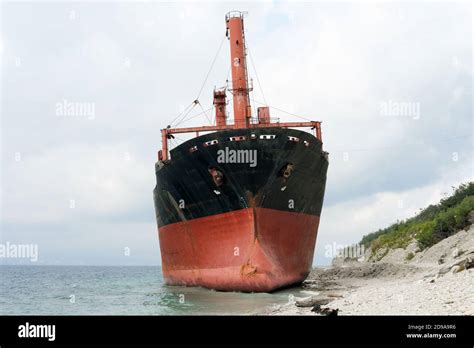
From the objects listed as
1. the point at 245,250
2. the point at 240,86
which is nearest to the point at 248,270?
→ the point at 245,250

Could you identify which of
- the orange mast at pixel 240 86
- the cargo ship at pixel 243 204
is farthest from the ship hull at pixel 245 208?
the orange mast at pixel 240 86

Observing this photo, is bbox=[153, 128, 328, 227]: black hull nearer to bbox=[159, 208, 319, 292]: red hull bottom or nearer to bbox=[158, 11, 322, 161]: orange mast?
bbox=[159, 208, 319, 292]: red hull bottom

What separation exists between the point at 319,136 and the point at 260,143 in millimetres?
5304

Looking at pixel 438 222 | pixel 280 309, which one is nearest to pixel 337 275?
pixel 438 222

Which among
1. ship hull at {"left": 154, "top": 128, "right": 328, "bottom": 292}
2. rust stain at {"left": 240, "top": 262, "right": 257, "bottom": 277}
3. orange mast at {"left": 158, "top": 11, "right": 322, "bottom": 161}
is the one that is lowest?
rust stain at {"left": 240, "top": 262, "right": 257, "bottom": 277}

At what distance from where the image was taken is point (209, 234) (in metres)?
18.2

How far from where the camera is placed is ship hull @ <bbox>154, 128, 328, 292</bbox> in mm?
16969

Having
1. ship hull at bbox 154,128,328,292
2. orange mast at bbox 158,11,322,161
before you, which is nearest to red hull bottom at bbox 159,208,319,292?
ship hull at bbox 154,128,328,292

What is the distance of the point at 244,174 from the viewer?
57.1 feet

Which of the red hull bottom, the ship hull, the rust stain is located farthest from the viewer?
the ship hull

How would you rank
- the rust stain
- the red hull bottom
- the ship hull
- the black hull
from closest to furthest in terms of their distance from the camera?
the rust stain → the red hull bottom → the ship hull → the black hull

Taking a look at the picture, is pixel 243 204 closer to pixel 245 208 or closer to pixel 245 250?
pixel 245 208

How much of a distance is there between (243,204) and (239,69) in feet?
26.0

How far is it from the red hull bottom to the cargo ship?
0.03m
